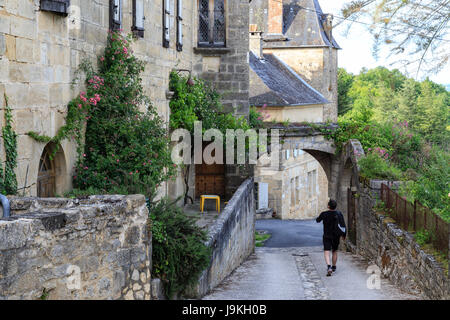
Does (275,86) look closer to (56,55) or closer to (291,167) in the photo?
(291,167)

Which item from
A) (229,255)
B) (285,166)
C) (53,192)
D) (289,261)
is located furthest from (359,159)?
(285,166)

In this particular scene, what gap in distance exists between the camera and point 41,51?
7520 millimetres

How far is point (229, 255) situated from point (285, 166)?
21141mm

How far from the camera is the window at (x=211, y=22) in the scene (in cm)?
1586

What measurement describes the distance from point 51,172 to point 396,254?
5401mm

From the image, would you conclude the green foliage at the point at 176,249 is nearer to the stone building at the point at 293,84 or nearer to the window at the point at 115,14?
the window at the point at 115,14

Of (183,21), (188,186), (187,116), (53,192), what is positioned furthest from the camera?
(188,186)

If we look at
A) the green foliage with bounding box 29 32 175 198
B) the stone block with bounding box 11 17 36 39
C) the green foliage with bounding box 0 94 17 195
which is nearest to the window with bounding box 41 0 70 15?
the stone block with bounding box 11 17 36 39

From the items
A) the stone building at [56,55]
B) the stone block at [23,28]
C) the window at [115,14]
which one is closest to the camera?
the stone block at [23,28]

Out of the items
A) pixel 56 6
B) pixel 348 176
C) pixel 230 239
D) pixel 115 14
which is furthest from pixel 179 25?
pixel 348 176

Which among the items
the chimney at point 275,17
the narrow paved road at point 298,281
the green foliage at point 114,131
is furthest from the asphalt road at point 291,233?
the chimney at point 275,17

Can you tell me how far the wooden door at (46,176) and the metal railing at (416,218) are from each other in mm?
4904

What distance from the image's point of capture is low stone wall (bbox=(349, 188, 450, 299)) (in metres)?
7.72
